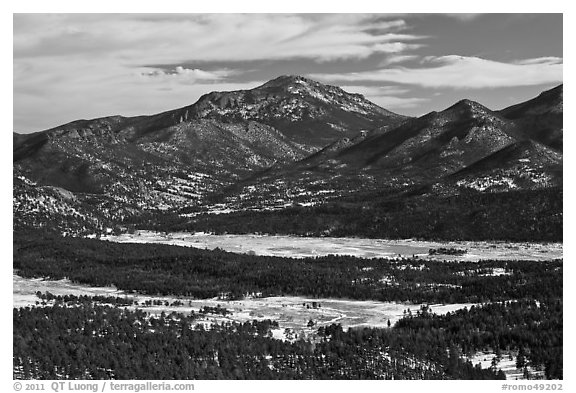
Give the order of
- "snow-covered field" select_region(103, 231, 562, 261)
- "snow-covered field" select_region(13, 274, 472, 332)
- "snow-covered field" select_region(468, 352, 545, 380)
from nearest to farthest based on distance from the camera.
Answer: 1. "snow-covered field" select_region(468, 352, 545, 380)
2. "snow-covered field" select_region(13, 274, 472, 332)
3. "snow-covered field" select_region(103, 231, 562, 261)

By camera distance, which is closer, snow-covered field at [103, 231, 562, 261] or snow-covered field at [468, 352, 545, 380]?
snow-covered field at [468, 352, 545, 380]

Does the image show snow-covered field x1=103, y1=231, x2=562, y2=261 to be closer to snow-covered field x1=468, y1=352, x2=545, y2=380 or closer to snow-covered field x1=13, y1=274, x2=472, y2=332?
snow-covered field x1=13, y1=274, x2=472, y2=332

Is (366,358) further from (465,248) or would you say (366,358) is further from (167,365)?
(465,248)

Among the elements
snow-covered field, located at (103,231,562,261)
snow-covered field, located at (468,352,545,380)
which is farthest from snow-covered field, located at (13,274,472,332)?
snow-covered field, located at (103,231,562,261)

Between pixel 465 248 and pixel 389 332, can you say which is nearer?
pixel 389 332

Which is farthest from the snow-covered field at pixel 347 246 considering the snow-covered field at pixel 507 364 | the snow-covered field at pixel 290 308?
the snow-covered field at pixel 507 364

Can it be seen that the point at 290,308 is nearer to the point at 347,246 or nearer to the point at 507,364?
the point at 507,364

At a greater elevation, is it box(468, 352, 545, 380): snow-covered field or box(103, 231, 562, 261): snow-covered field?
box(103, 231, 562, 261): snow-covered field
